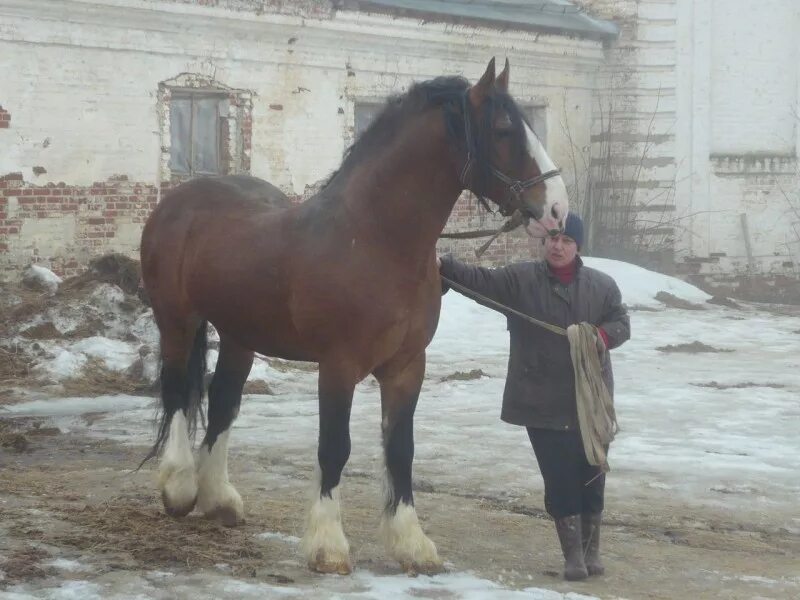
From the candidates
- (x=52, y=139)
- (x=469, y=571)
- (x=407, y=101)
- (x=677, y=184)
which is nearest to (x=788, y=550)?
(x=469, y=571)

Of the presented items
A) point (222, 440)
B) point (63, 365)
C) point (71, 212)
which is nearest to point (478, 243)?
point (71, 212)

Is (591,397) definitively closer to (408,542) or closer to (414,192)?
(408,542)

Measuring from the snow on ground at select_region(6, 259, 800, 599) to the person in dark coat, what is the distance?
47cm

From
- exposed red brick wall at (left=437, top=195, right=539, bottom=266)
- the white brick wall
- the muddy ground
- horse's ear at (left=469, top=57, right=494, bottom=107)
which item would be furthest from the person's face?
exposed red brick wall at (left=437, top=195, right=539, bottom=266)

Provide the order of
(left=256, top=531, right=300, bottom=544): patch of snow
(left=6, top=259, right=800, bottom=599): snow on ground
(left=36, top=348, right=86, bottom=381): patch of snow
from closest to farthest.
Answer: (left=256, top=531, right=300, bottom=544): patch of snow
(left=6, top=259, right=800, bottom=599): snow on ground
(left=36, top=348, right=86, bottom=381): patch of snow

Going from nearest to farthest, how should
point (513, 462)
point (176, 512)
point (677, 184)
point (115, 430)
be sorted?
point (176, 512)
point (513, 462)
point (115, 430)
point (677, 184)

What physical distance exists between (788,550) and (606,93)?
14829 mm

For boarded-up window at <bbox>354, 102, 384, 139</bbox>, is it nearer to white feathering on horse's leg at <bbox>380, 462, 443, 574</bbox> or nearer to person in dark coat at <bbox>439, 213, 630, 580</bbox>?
person in dark coat at <bbox>439, 213, 630, 580</bbox>

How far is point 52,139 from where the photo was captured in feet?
43.2

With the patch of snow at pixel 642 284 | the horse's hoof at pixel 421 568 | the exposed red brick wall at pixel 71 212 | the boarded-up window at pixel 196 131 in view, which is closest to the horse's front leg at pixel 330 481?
the horse's hoof at pixel 421 568

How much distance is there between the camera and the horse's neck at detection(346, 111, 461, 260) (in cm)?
501

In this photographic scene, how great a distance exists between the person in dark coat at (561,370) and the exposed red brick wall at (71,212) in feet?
28.9

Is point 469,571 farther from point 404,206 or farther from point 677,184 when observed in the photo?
point 677,184

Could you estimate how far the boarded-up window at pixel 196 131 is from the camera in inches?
571
